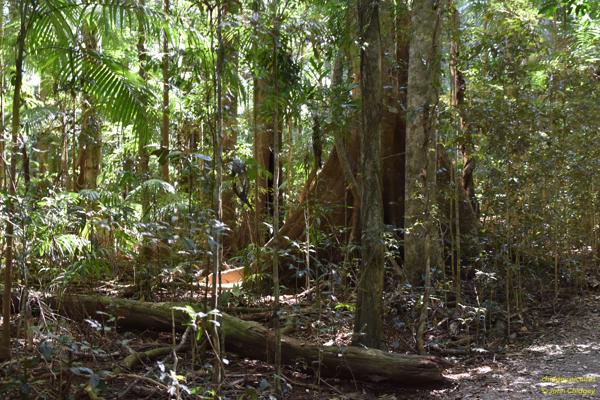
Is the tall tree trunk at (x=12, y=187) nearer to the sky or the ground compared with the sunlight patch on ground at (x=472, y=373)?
nearer to the sky

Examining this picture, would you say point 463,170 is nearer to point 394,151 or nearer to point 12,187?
point 394,151

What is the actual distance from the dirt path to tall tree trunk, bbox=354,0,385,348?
3.16ft

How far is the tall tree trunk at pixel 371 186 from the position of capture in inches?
233

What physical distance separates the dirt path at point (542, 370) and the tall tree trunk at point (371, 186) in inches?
37.9

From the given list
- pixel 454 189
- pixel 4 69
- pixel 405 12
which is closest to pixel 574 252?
pixel 454 189

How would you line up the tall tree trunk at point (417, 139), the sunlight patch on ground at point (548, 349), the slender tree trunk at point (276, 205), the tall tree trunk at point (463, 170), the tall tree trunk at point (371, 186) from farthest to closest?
the tall tree trunk at point (417, 139) < the tall tree trunk at point (463, 170) < the sunlight patch on ground at point (548, 349) < the tall tree trunk at point (371, 186) < the slender tree trunk at point (276, 205)

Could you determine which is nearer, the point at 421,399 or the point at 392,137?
the point at 421,399

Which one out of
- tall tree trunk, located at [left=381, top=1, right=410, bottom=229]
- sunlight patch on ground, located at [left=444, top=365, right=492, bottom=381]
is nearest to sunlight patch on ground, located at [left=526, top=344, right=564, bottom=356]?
sunlight patch on ground, located at [left=444, top=365, right=492, bottom=381]

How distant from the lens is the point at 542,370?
20.0ft

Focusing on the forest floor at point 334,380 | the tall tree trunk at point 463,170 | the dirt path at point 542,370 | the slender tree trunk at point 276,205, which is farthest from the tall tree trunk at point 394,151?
the slender tree trunk at point 276,205

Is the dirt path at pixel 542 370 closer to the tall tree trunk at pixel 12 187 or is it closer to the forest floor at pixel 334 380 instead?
the forest floor at pixel 334 380

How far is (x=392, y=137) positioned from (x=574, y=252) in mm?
3967

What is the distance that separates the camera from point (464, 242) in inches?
352

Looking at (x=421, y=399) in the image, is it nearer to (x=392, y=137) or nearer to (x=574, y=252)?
(x=392, y=137)
